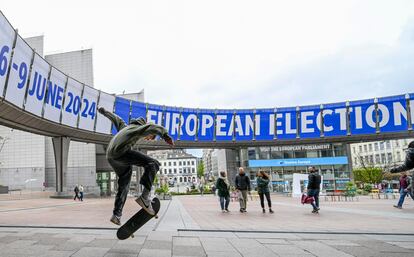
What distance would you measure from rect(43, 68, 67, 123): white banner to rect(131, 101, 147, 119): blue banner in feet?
29.8

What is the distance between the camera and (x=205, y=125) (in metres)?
35.9

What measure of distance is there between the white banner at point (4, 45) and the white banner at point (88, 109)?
938cm

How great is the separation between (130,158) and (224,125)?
104 feet

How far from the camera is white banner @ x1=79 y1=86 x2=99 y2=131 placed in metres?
25.8

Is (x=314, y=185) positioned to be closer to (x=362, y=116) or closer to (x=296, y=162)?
(x=362, y=116)

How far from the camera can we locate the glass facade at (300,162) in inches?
1533

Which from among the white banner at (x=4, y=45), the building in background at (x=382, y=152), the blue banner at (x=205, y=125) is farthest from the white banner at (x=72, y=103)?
the building in background at (x=382, y=152)

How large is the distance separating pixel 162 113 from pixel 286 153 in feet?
59.8

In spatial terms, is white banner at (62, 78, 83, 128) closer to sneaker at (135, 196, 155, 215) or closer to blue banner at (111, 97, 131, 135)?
blue banner at (111, 97, 131, 135)

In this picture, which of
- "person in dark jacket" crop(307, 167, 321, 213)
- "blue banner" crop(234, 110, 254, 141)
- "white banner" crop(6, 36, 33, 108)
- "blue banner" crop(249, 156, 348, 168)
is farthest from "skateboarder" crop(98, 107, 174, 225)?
"blue banner" crop(249, 156, 348, 168)

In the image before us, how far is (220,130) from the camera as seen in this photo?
36406mm

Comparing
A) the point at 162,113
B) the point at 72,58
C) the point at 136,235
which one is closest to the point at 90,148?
the point at 72,58

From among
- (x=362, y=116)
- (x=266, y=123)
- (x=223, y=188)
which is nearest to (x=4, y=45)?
(x=223, y=188)

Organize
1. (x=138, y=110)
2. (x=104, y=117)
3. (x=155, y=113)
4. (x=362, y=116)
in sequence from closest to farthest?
(x=104, y=117)
(x=138, y=110)
(x=155, y=113)
(x=362, y=116)
